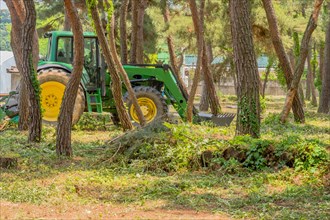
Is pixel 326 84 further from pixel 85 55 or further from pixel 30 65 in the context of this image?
pixel 30 65

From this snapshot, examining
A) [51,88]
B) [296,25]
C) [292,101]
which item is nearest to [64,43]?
[51,88]

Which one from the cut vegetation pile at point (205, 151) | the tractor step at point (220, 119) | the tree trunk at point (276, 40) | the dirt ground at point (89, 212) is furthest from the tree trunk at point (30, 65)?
the tree trunk at point (276, 40)

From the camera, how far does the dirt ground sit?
A: 7367mm

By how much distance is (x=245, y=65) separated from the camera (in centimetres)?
1349

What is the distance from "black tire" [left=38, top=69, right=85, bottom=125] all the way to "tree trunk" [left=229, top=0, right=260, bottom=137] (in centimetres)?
653

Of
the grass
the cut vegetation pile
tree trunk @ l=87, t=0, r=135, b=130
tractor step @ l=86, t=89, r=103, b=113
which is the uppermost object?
tree trunk @ l=87, t=0, r=135, b=130

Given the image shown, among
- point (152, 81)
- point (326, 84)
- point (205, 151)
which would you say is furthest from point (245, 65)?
point (326, 84)

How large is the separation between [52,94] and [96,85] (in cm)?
122

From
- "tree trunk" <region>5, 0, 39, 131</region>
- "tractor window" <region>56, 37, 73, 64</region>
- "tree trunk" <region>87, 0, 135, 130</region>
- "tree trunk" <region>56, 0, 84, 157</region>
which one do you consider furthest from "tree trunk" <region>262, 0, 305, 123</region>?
"tree trunk" <region>56, 0, 84, 157</region>

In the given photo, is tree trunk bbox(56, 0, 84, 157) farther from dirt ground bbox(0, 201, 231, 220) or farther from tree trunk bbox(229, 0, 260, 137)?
dirt ground bbox(0, 201, 231, 220)

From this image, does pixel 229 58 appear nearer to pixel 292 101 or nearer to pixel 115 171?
pixel 292 101

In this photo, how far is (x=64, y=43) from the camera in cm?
2014

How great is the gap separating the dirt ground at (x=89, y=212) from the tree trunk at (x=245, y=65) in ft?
18.5

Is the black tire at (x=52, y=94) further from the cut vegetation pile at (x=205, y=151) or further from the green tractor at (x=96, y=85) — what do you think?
the cut vegetation pile at (x=205, y=151)
